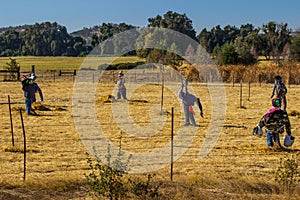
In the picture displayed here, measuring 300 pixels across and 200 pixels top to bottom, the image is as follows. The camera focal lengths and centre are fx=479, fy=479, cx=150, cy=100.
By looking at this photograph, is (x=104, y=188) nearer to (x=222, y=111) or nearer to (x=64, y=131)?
(x=64, y=131)

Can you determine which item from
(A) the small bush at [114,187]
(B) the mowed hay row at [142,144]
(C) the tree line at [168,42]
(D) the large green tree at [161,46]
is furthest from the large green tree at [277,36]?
(A) the small bush at [114,187]

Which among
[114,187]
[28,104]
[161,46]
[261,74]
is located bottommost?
[114,187]

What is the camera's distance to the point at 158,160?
9711mm

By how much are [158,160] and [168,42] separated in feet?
139

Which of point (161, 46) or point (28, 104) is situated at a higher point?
point (161, 46)

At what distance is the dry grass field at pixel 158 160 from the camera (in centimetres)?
677

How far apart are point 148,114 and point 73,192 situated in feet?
35.3

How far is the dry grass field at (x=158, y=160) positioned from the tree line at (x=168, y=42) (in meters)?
21.5

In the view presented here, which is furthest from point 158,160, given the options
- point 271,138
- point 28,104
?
point 28,104

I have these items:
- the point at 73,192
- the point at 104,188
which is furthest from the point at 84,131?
the point at 104,188

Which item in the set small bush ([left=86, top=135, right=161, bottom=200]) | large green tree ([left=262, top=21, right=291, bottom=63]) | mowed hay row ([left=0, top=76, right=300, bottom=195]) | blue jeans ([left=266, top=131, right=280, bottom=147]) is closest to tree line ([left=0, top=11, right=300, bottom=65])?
large green tree ([left=262, top=21, right=291, bottom=63])

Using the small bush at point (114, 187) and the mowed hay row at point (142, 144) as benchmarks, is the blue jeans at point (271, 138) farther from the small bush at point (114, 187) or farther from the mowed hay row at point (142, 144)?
the small bush at point (114, 187)

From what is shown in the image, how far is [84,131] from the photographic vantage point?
43.6 feet

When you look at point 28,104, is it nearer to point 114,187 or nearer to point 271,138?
point 271,138
